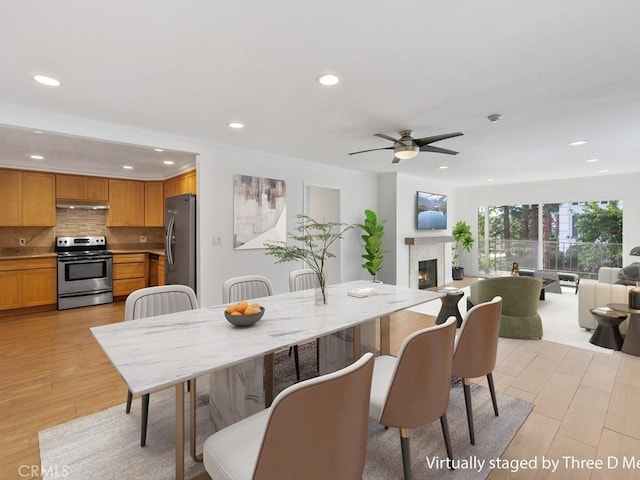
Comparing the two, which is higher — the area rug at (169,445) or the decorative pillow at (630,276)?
the decorative pillow at (630,276)

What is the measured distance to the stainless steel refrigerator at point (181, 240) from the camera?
13.4 ft

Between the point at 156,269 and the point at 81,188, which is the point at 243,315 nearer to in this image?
the point at 156,269

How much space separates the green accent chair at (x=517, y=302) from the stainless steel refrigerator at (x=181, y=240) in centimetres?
354

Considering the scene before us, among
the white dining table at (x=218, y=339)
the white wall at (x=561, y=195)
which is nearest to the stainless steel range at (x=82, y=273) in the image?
the white dining table at (x=218, y=339)

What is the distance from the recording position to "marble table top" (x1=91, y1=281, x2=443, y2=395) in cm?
129

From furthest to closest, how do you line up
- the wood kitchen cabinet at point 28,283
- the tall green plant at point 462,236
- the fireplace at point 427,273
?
the tall green plant at point 462,236 → the fireplace at point 427,273 → the wood kitchen cabinet at point 28,283

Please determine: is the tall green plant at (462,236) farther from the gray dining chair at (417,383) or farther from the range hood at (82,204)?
the range hood at (82,204)

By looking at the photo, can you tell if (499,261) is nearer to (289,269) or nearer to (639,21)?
(289,269)

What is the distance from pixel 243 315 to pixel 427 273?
6.12m

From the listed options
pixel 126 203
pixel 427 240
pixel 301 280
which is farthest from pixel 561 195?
pixel 126 203

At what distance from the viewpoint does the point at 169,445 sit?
1982mm

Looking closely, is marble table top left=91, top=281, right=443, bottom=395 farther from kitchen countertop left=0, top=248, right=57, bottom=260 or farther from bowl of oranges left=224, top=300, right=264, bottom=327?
kitchen countertop left=0, top=248, right=57, bottom=260

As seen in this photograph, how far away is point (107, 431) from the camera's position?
82.6 inches

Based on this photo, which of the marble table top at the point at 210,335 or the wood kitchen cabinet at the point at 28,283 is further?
the wood kitchen cabinet at the point at 28,283
